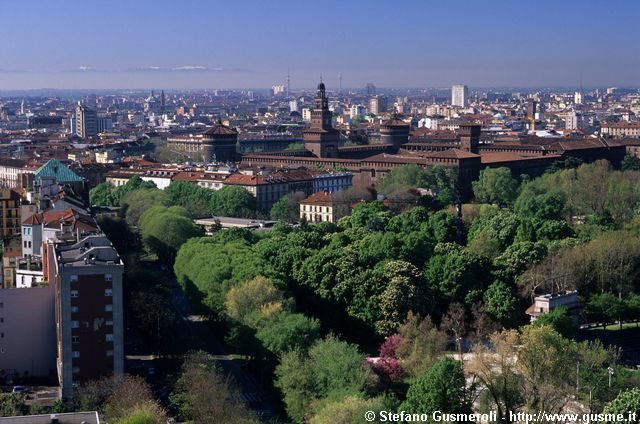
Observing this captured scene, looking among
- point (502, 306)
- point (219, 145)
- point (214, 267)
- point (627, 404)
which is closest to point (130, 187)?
point (219, 145)

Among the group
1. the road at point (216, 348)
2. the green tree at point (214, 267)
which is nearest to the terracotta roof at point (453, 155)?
the green tree at point (214, 267)

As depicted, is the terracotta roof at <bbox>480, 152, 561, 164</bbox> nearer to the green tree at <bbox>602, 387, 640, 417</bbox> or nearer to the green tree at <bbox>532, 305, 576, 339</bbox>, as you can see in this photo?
the green tree at <bbox>532, 305, 576, 339</bbox>

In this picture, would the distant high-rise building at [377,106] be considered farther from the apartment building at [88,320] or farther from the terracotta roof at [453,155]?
the apartment building at [88,320]

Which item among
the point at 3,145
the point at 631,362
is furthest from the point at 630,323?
the point at 3,145

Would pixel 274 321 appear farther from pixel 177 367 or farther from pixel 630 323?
pixel 630 323

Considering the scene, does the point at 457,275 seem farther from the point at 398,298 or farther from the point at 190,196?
the point at 190,196

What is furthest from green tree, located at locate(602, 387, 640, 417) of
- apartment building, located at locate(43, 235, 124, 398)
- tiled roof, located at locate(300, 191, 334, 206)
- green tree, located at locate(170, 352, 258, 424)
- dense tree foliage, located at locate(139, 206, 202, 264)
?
tiled roof, located at locate(300, 191, 334, 206)
